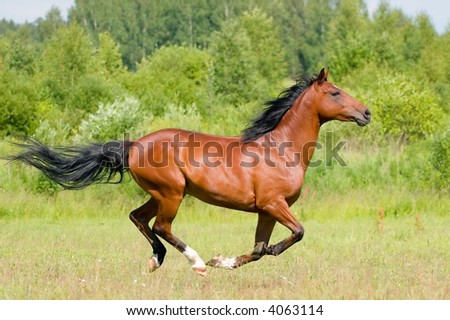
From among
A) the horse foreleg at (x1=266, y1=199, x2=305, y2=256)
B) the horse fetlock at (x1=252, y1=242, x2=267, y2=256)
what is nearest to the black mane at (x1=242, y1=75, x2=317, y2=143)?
the horse foreleg at (x1=266, y1=199, x2=305, y2=256)

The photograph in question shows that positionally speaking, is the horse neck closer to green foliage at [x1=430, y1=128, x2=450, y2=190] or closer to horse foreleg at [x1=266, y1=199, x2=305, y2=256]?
horse foreleg at [x1=266, y1=199, x2=305, y2=256]

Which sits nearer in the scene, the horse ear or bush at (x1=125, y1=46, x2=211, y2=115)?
the horse ear

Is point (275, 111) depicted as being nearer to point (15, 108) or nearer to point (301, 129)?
point (301, 129)

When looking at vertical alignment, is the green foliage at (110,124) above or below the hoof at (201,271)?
above

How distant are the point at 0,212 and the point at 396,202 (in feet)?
26.0

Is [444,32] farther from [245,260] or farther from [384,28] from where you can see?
[245,260]

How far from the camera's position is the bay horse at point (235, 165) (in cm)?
838

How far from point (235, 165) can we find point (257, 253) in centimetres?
92

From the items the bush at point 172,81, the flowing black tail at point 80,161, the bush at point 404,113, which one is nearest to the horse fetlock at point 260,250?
the flowing black tail at point 80,161

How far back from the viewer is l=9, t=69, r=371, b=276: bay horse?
27.5ft

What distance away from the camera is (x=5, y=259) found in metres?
9.80

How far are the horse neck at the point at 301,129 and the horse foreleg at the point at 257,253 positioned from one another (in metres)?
0.69

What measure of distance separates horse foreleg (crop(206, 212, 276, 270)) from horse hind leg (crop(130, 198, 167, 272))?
653mm

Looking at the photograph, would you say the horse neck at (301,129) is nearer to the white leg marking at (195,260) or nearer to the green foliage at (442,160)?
the white leg marking at (195,260)
